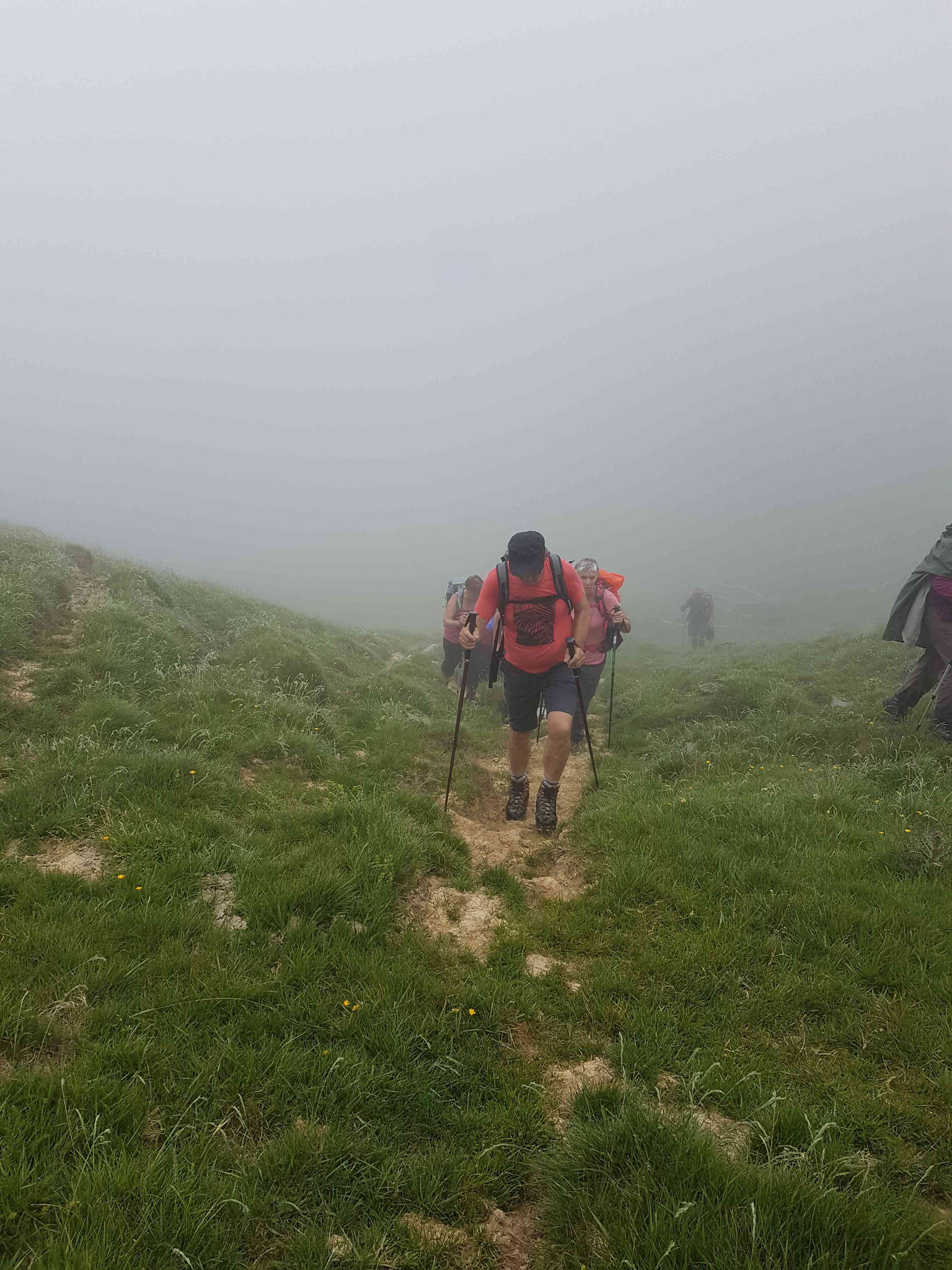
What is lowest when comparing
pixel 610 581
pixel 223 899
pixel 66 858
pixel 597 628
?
pixel 223 899

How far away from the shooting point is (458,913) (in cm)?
473

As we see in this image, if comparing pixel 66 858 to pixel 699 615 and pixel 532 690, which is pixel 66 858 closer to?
pixel 532 690

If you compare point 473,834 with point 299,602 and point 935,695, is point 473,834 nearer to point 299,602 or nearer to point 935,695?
point 935,695

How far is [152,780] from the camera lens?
5332 millimetres

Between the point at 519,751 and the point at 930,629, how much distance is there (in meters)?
6.15

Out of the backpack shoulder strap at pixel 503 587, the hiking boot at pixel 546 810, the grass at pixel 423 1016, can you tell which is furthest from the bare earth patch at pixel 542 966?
the backpack shoulder strap at pixel 503 587

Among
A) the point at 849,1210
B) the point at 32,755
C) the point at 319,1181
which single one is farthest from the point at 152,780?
the point at 849,1210

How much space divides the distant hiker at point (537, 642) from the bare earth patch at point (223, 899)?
11.8 ft

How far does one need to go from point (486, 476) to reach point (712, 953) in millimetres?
181190

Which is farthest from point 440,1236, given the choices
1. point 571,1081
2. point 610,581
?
point 610,581

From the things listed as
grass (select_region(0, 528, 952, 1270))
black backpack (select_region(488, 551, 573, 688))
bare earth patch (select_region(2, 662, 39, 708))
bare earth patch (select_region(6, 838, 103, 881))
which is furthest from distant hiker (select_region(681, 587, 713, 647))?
bare earth patch (select_region(6, 838, 103, 881))

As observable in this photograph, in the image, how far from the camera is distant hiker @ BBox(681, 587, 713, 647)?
95.3 ft

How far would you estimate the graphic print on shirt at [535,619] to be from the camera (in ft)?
22.2

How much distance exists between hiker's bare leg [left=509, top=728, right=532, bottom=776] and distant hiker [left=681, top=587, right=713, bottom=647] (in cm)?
2430
